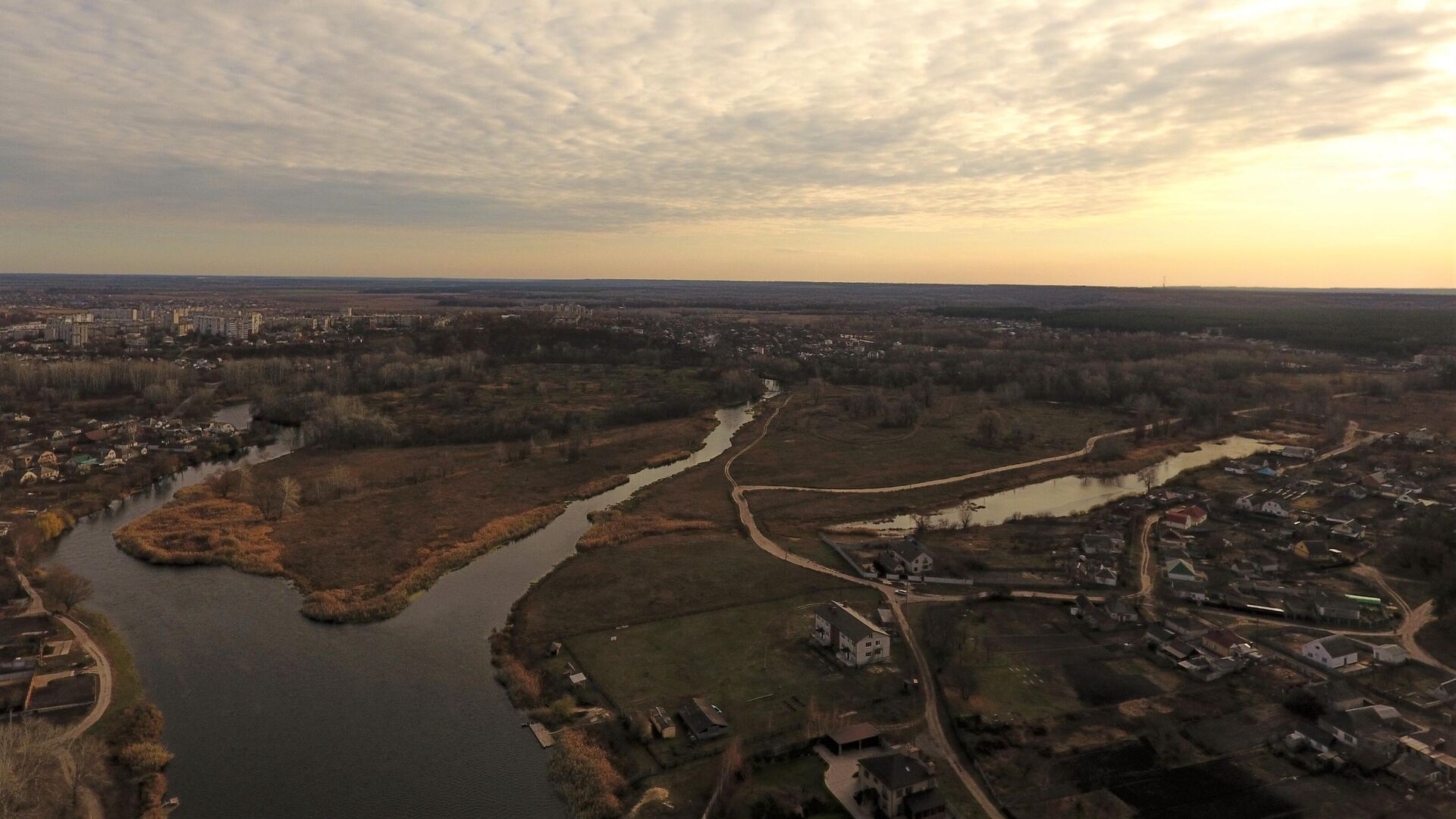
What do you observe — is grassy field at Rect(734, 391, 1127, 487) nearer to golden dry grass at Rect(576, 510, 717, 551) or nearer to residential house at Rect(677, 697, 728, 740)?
golden dry grass at Rect(576, 510, 717, 551)

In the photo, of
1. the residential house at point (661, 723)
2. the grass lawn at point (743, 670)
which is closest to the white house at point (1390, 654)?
the grass lawn at point (743, 670)

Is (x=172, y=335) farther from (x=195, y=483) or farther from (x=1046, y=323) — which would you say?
(x=1046, y=323)

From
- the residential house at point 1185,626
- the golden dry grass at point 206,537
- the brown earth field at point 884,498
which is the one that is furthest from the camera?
the brown earth field at point 884,498

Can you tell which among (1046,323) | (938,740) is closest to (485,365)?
(938,740)

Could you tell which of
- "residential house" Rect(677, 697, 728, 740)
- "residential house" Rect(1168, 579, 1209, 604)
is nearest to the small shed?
"residential house" Rect(677, 697, 728, 740)

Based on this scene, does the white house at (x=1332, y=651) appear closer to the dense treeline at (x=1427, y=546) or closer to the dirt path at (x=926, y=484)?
the dense treeline at (x=1427, y=546)

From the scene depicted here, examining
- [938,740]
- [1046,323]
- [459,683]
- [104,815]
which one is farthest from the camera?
[1046,323]

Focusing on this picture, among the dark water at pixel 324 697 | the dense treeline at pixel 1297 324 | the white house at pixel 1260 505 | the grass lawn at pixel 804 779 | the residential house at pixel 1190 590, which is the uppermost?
the dense treeline at pixel 1297 324

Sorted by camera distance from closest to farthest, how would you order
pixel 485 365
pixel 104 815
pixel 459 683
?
pixel 104 815 < pixel 459 683 < pixel 485 365
